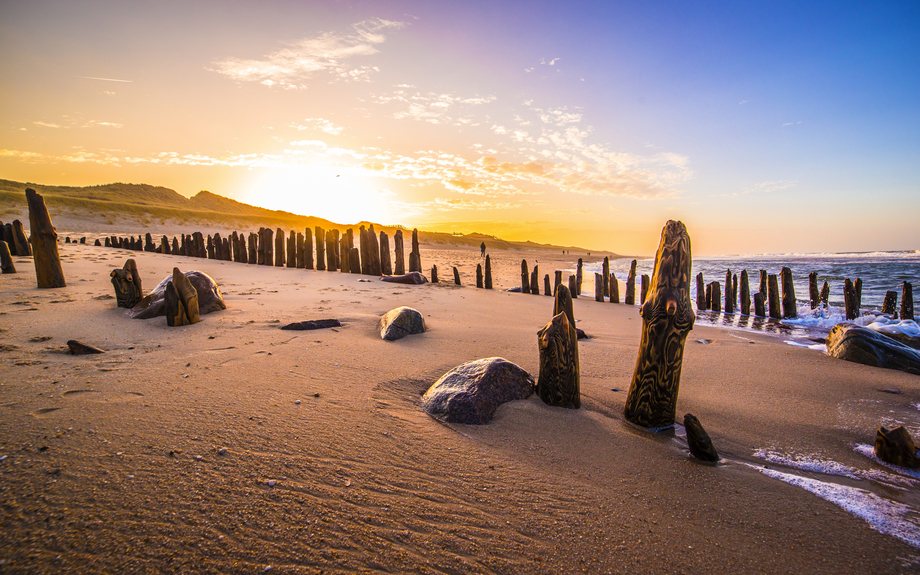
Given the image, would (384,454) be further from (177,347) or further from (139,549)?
(177,347)

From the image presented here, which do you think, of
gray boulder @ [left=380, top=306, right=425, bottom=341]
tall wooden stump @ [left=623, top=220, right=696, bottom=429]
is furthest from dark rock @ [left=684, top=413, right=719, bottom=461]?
gray boulder @ [left=380, top=306, right=425, bottom=341]

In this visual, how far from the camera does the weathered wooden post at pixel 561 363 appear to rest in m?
3.19

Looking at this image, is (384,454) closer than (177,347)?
Yes

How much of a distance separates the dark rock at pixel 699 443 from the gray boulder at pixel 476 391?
1.24 meters

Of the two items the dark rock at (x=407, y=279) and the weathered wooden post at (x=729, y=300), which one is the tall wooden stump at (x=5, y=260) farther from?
the weathered wooden post at (x=729, y=300)

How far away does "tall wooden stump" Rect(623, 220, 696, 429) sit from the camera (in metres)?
2.94

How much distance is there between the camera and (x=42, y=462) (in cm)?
191

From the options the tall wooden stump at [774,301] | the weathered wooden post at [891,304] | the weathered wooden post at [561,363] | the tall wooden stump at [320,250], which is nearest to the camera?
the weathered wooden post at [561,363]

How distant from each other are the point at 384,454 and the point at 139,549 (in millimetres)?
1154

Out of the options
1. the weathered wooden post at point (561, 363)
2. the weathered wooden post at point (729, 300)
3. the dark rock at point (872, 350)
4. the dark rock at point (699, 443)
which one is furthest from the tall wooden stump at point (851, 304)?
the weathered wooden post at point (561, 363)

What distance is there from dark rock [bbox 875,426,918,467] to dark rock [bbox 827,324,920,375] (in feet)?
11.6

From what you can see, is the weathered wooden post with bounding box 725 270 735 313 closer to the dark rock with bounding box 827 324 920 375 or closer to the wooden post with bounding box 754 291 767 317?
the wooden post with bounding box 754 291 767 317

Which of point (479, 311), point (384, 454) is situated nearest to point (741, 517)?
point (384, 454)

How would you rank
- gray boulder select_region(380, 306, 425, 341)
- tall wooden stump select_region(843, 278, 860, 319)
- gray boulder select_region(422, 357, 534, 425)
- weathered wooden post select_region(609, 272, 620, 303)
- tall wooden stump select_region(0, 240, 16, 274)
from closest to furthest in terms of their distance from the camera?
1. gray boulder select_region(422, 357, 534, 425)
2. gray boulder select_region(380, 306, 425, 341)
3. tall wooden stump select_region(0, 240, 16, 274)
4. tall wooden stump select_region(843, 278, 860, 319)
5. weathered wooden post select_region(609, 272, 620, 303)
